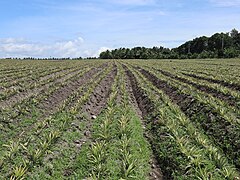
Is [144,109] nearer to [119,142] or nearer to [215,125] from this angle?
[215,125]

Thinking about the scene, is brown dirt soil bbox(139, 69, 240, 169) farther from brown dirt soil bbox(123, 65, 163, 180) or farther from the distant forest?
the distant forest

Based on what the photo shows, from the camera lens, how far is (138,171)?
6.71 m

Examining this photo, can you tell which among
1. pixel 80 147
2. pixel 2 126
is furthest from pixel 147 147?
pixel 2 126

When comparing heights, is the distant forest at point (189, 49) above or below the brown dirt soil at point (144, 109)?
above

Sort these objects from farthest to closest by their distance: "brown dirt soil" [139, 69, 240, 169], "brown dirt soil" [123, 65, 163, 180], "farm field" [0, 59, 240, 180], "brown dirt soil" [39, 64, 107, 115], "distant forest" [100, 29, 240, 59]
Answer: "distant forest" [100, 29, 240, 59] → "brown dirt soil" [39, 64, 107, 115] → "brown dirt soil" [139, 69, 240, 169] → "brown dirt soil" [123, 65, 163, 180] → "farm field" [0, 59, 240, 180]

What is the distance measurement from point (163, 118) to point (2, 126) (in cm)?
543

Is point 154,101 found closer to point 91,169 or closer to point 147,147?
point 147,147

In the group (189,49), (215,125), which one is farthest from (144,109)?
(189,49)

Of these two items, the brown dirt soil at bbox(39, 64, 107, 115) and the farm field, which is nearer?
the farm field

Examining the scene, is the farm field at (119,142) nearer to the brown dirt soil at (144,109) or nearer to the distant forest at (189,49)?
the brown dirt soil at (144,109)

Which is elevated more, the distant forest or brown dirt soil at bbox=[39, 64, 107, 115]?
the distant forest

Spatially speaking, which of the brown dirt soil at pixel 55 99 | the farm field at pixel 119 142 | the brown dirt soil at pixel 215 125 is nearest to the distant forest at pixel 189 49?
the brown dirt soil at pixel 55 99

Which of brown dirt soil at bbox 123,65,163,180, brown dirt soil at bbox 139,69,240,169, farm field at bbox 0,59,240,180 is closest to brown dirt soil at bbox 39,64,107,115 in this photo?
farm field at bbox 0,59,240,180

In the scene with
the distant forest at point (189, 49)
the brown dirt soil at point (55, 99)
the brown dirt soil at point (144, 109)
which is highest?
the distant forest at point (189, 49)
